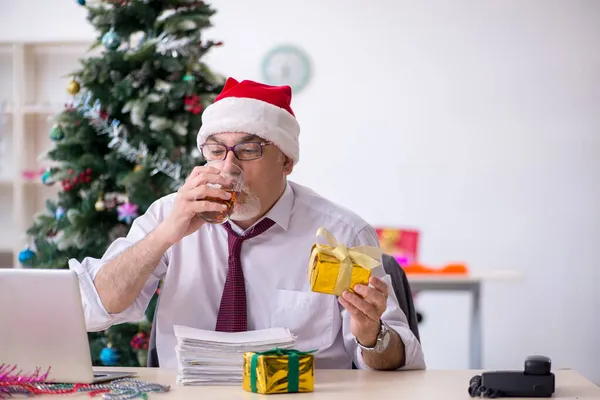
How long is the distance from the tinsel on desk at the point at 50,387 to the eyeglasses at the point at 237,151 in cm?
67

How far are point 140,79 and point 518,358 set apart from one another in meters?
3.77

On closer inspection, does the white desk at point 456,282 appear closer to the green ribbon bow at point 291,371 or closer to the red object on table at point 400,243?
the red object on table at point 400,243

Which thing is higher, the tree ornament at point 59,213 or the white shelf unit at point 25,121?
the white shelf unit at point 25,121

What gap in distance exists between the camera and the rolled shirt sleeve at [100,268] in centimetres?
200

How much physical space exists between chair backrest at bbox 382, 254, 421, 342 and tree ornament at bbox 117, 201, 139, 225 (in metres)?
1.52

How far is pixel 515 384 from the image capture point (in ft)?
5.01

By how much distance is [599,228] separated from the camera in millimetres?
6012

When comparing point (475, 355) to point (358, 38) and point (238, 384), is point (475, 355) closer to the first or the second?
point (358, 38)

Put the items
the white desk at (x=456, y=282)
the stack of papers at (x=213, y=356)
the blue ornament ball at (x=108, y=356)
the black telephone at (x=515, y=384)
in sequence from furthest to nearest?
the white desk at (x=456, y=282) < the blue ornament ball at (x=108, y=356) < the stack of papers at (x=213, y=356) < the black telephone at (x=515, y=384)

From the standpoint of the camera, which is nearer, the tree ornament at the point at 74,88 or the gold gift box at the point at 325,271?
the gold gift box at the point at 325,271

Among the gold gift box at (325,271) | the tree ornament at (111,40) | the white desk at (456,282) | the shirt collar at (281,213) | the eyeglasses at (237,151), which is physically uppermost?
the tree ornament at (111,40)

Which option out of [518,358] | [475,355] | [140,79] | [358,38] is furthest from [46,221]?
[518,358]

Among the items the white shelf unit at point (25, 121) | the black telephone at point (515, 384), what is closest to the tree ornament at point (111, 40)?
the white shelf unit at point (25, 121)

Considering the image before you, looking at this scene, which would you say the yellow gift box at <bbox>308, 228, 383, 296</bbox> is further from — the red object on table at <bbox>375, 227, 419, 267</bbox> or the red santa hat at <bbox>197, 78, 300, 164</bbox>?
the red object on table at <bbox>375, 227, 419, 267</bbox>
